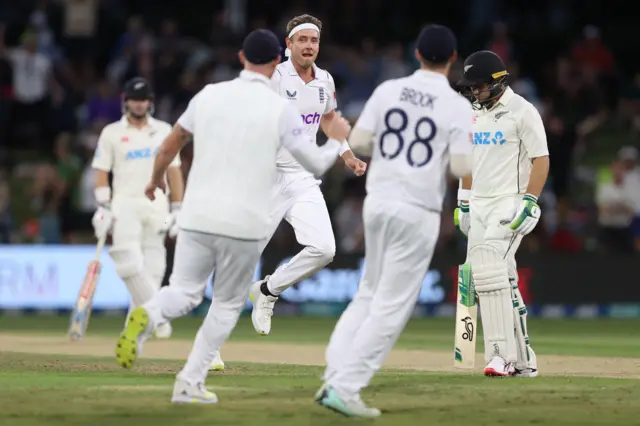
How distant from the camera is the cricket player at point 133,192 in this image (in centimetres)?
1446

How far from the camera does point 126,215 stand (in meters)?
14.5

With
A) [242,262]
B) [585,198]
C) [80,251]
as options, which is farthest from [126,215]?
[585,198]

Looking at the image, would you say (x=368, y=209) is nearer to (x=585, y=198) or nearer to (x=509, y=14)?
(x=585, y=198)

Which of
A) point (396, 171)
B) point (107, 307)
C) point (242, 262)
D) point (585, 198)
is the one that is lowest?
point (107, 307)

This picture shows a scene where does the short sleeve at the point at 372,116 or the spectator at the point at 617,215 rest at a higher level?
the short sleeve at the point at 372,116

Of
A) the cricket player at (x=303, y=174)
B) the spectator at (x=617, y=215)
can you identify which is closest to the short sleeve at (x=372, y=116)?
the cricket player at (x=303, y=174)

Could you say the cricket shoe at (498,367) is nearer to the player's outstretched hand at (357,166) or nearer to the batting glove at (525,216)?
the batting glove at (525,216)

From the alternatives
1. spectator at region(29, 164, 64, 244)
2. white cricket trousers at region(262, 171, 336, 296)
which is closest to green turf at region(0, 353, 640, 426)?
white cricket trousers at region(262, 171, 336, 296)

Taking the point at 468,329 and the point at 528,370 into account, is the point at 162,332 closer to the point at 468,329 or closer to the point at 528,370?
the point at 468,329

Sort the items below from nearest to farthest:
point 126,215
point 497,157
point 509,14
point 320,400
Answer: point 320,400 < point 497,157 < point 126,215 < point 509,14

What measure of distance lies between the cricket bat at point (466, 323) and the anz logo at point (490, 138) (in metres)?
0.99

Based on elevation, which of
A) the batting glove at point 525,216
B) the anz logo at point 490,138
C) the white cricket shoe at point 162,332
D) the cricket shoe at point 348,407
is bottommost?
the white cricket shoe at point 162,332

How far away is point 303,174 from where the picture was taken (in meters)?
11.4

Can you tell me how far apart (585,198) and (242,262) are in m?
14.0
